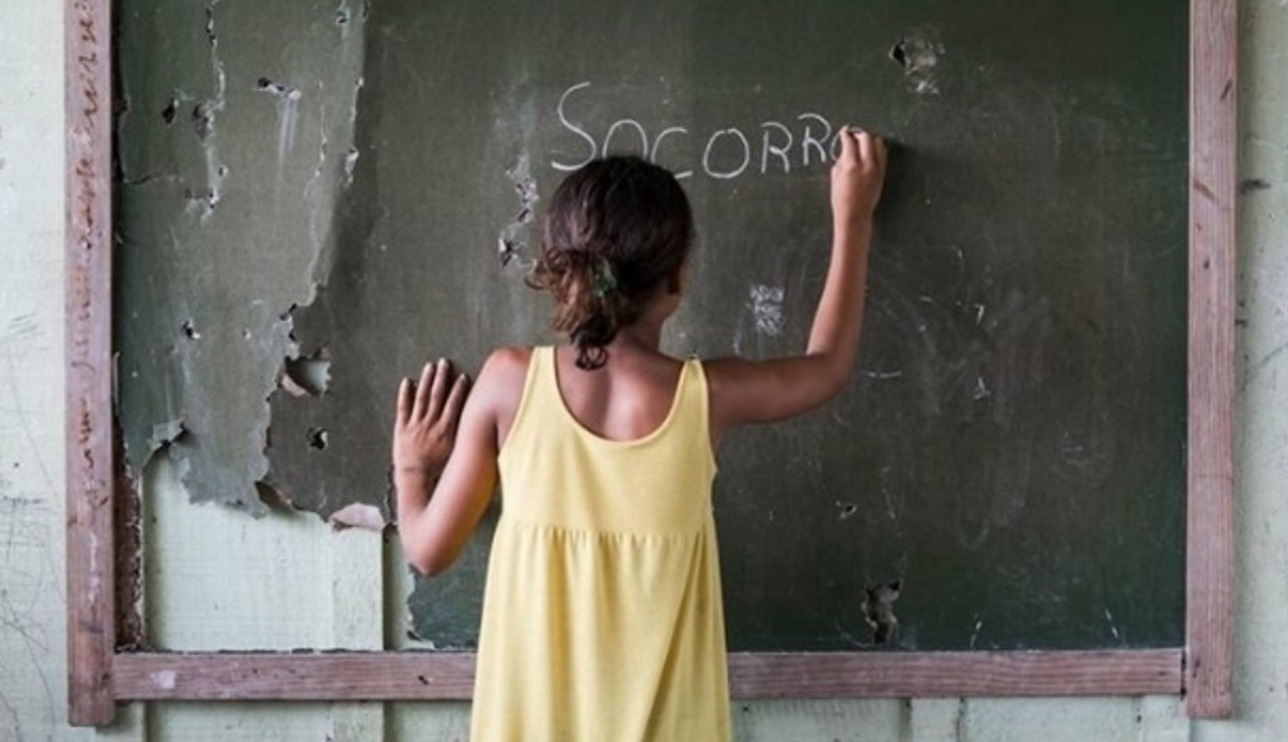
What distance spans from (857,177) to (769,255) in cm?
17

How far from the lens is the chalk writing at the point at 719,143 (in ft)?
6.88

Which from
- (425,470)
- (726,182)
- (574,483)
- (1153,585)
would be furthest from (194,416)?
(1153,585)

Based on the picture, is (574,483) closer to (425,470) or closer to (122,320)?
(425,470)

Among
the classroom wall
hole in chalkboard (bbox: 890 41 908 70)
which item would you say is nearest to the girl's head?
hole in chalkboard (bbox: 890 41 908 70)

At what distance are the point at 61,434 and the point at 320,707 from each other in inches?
22.2

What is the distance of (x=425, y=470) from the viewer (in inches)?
81.3

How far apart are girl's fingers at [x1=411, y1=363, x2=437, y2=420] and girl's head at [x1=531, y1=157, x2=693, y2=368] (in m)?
0.41

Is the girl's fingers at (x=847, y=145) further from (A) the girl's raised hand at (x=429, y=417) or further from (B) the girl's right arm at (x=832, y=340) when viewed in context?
(A) the girl's raised hand at (x=429, y=417)

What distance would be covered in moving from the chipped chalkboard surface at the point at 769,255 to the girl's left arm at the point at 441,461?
0.05m

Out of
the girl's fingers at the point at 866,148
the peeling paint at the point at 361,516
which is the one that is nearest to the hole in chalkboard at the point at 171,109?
the peeling paint at the point at 361,516

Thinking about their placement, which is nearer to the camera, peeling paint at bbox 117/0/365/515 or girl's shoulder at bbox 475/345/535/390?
girl's shoulder at bbox 475/345/535/390

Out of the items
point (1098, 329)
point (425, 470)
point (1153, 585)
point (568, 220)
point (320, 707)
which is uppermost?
point (568, 220)

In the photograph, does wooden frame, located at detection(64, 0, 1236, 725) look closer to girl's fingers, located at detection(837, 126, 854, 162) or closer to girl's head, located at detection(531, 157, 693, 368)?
girl's fingers, located at detection(837, 126, 854, 162)

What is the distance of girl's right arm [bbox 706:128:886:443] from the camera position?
182cm
